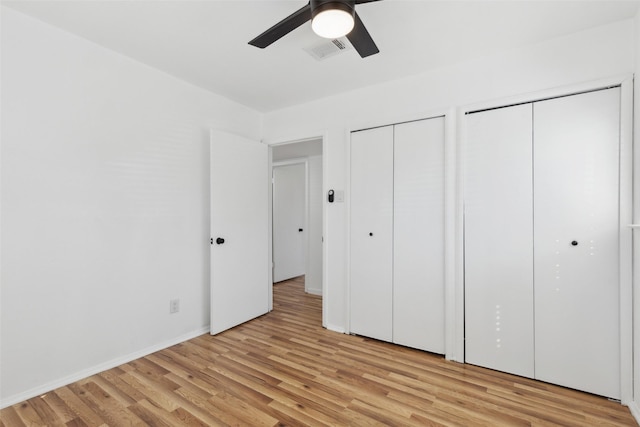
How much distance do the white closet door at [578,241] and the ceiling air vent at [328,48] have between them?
1500 millimetres

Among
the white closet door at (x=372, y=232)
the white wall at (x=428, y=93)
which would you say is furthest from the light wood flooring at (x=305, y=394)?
the white wall at (x=428, y=93)

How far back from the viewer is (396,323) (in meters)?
2.78

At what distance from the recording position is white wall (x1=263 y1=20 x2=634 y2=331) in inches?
79.6

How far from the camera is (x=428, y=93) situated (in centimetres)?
263

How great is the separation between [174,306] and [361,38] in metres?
2.72

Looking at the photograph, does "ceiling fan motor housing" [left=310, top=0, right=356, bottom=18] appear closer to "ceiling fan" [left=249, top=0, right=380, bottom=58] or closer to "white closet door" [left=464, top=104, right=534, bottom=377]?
"ceiling fan" [left=249, top=0, right=380, bottom=58]

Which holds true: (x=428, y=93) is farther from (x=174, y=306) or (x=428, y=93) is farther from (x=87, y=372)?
(x=87, y=372)

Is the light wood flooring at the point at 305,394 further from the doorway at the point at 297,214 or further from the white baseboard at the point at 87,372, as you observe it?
the doorway at the point at 297,214

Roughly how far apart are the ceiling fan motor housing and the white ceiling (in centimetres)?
39

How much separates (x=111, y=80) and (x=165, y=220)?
1.20m

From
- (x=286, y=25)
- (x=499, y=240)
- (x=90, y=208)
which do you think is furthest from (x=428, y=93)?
(x=90, y=208)

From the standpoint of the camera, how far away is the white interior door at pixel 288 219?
5.27 meters

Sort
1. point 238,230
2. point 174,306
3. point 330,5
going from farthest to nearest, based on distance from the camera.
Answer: point 238,230 < point 174,306 < point 330,5

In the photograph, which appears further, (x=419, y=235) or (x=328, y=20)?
(x=419, y=235)
